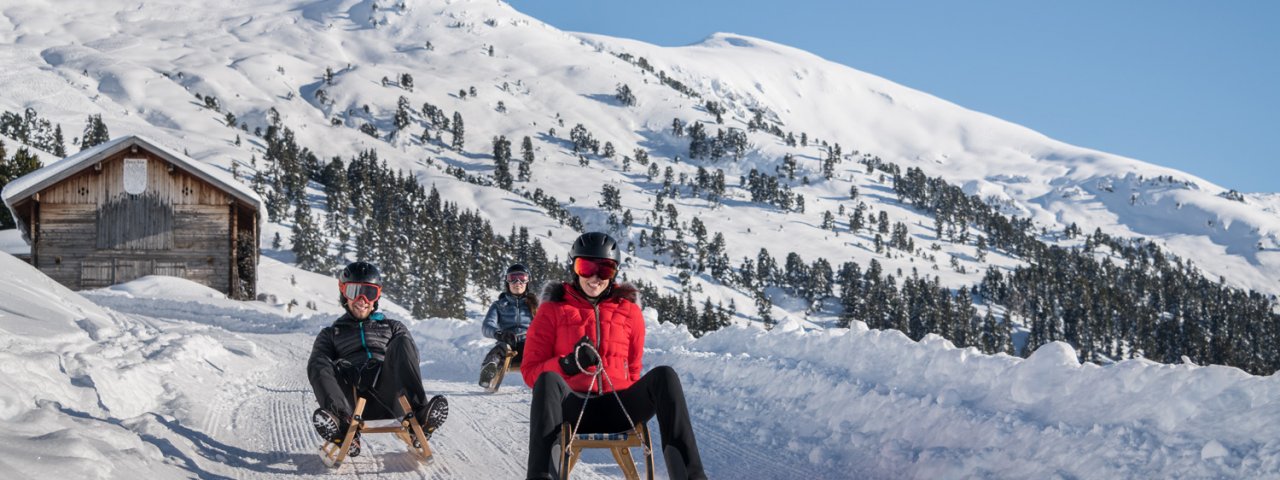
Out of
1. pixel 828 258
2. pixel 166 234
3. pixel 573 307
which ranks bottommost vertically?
pixel 828 258

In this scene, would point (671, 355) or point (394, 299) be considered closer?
point (671, 355)

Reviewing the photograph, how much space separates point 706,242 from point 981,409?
162662 mm

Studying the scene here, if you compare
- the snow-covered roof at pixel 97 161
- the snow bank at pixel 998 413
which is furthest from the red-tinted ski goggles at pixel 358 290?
the snow-covered roof at pixel 97 161

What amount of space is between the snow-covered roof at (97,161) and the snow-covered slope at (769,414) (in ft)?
70.0

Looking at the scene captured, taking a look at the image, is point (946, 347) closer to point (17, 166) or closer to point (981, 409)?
point (981, 409)

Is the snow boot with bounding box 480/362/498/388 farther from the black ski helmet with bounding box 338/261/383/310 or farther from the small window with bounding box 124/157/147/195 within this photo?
the small window with bounding box 124/157/147/195

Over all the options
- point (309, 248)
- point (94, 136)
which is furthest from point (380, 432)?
point (94, 136)

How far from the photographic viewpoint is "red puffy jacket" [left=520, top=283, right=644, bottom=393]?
5.57 m

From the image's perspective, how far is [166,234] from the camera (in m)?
33.4

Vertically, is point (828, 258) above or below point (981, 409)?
below

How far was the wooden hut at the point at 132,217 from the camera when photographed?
32312 millimetres

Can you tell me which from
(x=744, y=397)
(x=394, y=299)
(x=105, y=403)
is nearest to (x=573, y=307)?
(x=105, y=403)

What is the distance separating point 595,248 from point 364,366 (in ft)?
8.86

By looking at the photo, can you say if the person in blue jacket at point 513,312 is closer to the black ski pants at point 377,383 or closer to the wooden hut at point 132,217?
the black ski pants at point 377,383
